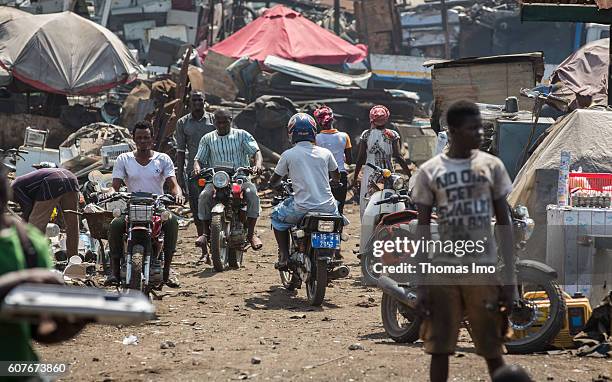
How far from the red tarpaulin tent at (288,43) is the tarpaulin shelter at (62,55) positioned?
814 centimetres

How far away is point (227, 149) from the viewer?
12883 mm

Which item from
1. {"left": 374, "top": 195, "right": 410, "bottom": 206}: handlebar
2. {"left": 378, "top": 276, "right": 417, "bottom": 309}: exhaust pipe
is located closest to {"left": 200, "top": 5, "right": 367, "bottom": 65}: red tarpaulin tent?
{"left": 374, "top": 195, "right": 410, "bottom": 206}: handlebar

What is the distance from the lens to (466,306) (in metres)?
6.16

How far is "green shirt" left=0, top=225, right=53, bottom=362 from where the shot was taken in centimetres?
446

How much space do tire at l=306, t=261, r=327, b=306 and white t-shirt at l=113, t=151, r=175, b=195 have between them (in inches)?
64.1

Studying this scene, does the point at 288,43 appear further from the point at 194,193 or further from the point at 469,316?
the point at 469,316

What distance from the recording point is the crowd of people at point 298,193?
4660mm

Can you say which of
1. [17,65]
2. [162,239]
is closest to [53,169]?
[162,239]

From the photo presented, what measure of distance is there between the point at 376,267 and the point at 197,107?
572 cm

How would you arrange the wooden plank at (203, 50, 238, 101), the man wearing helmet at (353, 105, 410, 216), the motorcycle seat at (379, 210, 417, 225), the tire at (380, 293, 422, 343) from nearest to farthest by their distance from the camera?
the tire at (380, 293, 422, 343), the motorcycle seat at (379, 210, 417, 225), the man wearing helmet at (353, 105, 410, 216), the wooden plank at (203, 50, 238, 101)

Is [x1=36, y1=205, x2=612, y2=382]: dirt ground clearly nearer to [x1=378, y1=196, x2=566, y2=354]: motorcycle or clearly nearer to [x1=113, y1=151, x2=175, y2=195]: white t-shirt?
[x1=378, y1=196, x2=566, y2=354]: motorcycle

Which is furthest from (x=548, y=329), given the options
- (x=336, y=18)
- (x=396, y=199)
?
(x=336, y=18)

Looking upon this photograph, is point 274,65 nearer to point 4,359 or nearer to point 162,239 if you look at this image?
point 162,239

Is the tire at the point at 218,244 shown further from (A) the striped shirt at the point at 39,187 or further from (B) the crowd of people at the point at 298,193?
(A) the striped shirt at the point at 39,187
